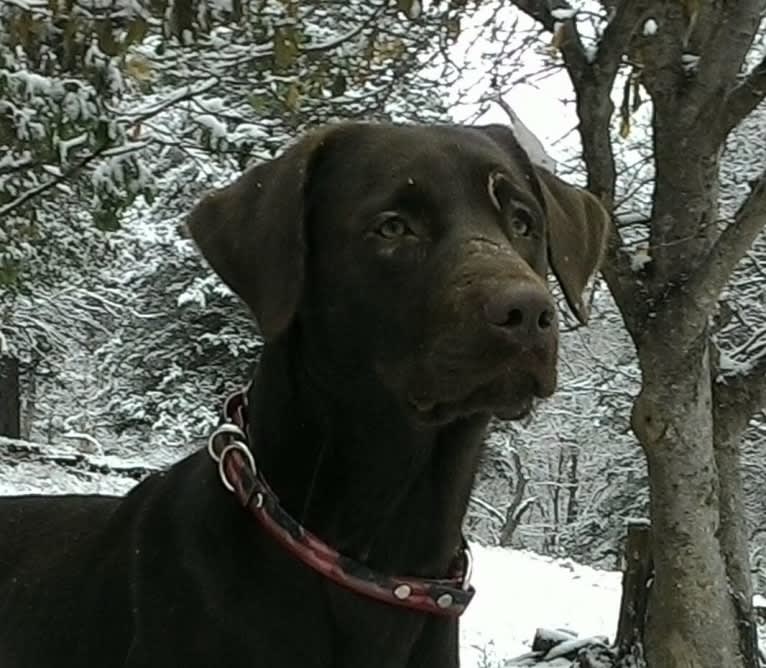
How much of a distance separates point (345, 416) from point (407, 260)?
1.02 feet

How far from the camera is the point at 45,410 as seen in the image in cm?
3256

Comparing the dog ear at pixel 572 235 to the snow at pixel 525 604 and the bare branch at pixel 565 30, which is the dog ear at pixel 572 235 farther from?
the snow at pixel 525 604

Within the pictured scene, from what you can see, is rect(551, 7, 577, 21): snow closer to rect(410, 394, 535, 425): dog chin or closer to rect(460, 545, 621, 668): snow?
rect(410, 394, 535, 425): dog chin

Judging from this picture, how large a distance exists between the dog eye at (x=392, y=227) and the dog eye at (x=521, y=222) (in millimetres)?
243

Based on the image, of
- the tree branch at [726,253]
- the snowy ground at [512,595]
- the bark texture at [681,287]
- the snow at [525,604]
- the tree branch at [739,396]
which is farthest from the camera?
the snowy ground at [512,595]

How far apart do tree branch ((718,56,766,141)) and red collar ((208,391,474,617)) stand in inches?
115

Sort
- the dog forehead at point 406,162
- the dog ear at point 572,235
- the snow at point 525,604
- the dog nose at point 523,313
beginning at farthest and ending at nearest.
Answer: the snow at point 525,604
the dog ear at point 572,235
the dog forehead at point 406,162
the dog nose at point 523,313

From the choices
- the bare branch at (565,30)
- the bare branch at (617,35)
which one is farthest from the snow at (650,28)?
the bare branch at (617,35)

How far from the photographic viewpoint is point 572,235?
2.97m

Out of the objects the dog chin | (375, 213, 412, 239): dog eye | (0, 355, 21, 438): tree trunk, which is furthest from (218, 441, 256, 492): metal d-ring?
(0, 355, 21, 438): tree trunk

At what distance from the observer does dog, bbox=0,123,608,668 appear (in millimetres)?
2594

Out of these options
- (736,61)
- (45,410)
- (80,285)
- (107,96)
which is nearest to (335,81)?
(107,96)

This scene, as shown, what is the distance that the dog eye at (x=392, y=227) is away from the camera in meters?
2.69

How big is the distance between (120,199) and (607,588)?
5.88m
